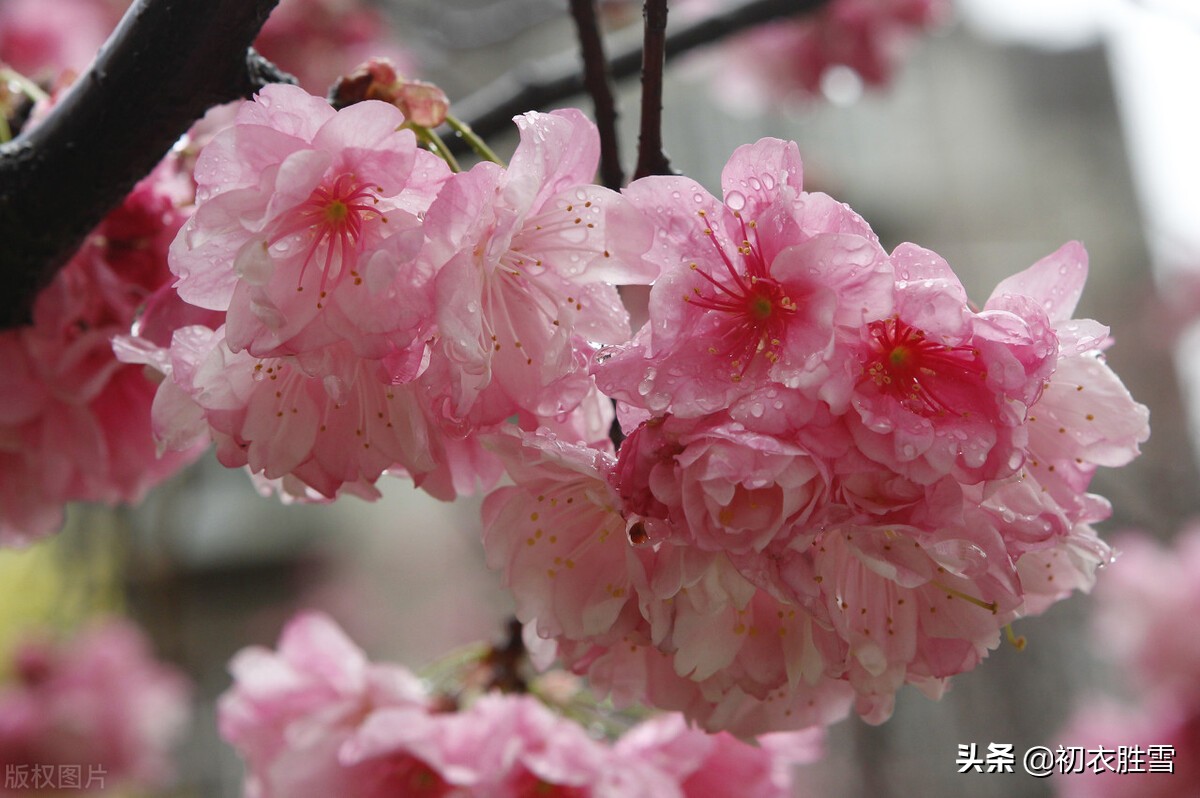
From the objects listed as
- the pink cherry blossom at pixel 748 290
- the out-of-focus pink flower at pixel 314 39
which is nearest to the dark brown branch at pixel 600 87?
the pink cherry blossom at pixel 748 290

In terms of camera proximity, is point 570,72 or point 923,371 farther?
point 570,72

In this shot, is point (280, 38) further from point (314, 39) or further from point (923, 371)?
point (923, 371)

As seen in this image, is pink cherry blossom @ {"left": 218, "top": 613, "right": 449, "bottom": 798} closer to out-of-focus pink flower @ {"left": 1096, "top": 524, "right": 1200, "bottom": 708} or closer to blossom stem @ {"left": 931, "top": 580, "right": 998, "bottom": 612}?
blossom stem @ {"left": 931, "top": 580, "right": 998, "bottom": 612}

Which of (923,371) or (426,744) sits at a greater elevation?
(923,371)

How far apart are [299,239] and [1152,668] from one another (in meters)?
1.69

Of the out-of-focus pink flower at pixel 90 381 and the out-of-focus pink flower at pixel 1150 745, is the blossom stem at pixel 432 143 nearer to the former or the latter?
the out-of-focus pink flower at pixel 90 381

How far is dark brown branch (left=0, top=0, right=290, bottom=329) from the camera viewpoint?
56cm

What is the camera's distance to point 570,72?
0.99 m

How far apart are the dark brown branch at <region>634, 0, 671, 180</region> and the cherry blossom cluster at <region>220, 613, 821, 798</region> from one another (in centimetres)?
36

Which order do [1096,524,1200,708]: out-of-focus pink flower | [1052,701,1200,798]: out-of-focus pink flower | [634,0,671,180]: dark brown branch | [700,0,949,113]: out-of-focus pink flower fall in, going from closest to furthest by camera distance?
1. [634,0,671,180]: dark brown branch
2. [1052,701,1200,798]: out-of-focus pink flower
3. [1096,524,1200,708]: out-of-focus pink flower
4. [700,0,949,113]: out-of-focus pink flower

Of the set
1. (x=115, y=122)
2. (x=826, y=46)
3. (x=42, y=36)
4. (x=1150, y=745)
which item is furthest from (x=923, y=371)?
(x=42, y=36)

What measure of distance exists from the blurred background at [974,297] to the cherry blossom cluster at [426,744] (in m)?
2.15

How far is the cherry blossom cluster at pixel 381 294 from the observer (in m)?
0.42

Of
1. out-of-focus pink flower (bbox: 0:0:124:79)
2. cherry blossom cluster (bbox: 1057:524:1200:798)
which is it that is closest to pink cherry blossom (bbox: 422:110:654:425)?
cherry blossom cluster (bbox: 1057:524:1200:798)
